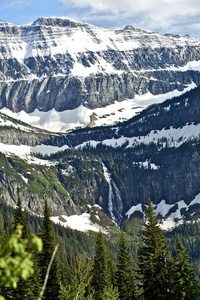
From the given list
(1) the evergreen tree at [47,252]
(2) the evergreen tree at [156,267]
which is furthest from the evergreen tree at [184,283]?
(1) the evergreen tree at [47,252]

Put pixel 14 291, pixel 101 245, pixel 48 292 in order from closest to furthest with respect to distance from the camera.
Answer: pixel 14 291 → pixel 48 292 → pixel 101 245

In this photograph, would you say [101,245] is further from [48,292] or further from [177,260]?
[177,260]

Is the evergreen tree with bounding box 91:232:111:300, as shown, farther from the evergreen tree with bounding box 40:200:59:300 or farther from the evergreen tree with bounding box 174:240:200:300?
the evergreen tree with bounding box 174:240:200:300

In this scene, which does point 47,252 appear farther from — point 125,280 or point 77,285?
point 77,285

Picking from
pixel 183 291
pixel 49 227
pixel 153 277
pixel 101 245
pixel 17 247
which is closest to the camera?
pixel 17 247

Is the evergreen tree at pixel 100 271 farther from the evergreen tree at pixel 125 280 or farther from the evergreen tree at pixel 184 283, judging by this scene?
the evergreen tree at pixel 184 283

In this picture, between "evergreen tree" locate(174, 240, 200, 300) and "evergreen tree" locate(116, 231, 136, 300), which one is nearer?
"evergreen tree" locate(174, 240, 200, 300)

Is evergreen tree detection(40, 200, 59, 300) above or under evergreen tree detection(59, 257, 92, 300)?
above

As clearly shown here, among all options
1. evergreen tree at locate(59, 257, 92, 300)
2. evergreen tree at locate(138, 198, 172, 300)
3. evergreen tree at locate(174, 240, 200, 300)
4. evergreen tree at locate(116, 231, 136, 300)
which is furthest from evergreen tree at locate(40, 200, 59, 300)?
evergreen tree at locate(174, 240, 200, 300)

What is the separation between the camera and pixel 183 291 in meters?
49.7

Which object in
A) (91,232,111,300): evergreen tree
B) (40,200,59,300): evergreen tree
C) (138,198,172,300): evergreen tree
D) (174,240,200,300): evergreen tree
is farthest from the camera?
(91,232,111,300): evergreen tree

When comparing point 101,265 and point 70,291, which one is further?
point 101,265

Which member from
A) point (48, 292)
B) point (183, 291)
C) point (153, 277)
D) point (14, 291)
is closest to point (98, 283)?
point (48, 292)

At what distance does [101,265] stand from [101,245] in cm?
365
